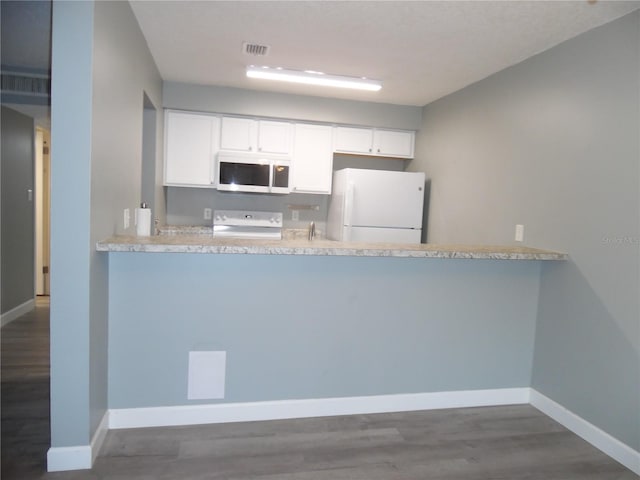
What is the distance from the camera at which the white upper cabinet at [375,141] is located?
14.2ft

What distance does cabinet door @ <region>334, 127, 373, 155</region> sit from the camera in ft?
14.2

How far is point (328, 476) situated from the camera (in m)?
1.94

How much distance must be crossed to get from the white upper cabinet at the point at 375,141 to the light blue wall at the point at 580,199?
121cm

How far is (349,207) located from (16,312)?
139 inches

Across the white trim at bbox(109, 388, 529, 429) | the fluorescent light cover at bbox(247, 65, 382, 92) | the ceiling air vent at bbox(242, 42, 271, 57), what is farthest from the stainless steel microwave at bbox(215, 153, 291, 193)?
the white trim at bbox(109, 388, 529, 429)

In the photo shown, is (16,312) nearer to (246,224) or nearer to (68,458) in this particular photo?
(246,224)

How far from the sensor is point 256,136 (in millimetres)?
4137

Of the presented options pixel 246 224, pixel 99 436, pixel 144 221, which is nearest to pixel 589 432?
pixel 99 436

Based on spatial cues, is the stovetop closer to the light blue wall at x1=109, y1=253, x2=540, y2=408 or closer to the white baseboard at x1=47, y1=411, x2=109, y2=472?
the light blue wall at x1=109, y1=253, x2=540, y2=408

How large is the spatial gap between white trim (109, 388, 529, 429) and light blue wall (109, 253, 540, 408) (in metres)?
0.04

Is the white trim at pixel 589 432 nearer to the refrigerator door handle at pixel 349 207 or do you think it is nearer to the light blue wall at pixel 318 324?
the light blue wall at pixel 318 324

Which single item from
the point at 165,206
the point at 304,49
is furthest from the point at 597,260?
the point at 165,206

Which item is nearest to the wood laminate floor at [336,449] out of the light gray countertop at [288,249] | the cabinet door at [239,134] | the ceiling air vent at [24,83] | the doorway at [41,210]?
the light gray countertop at [288,249]

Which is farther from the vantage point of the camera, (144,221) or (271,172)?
(271,172)
